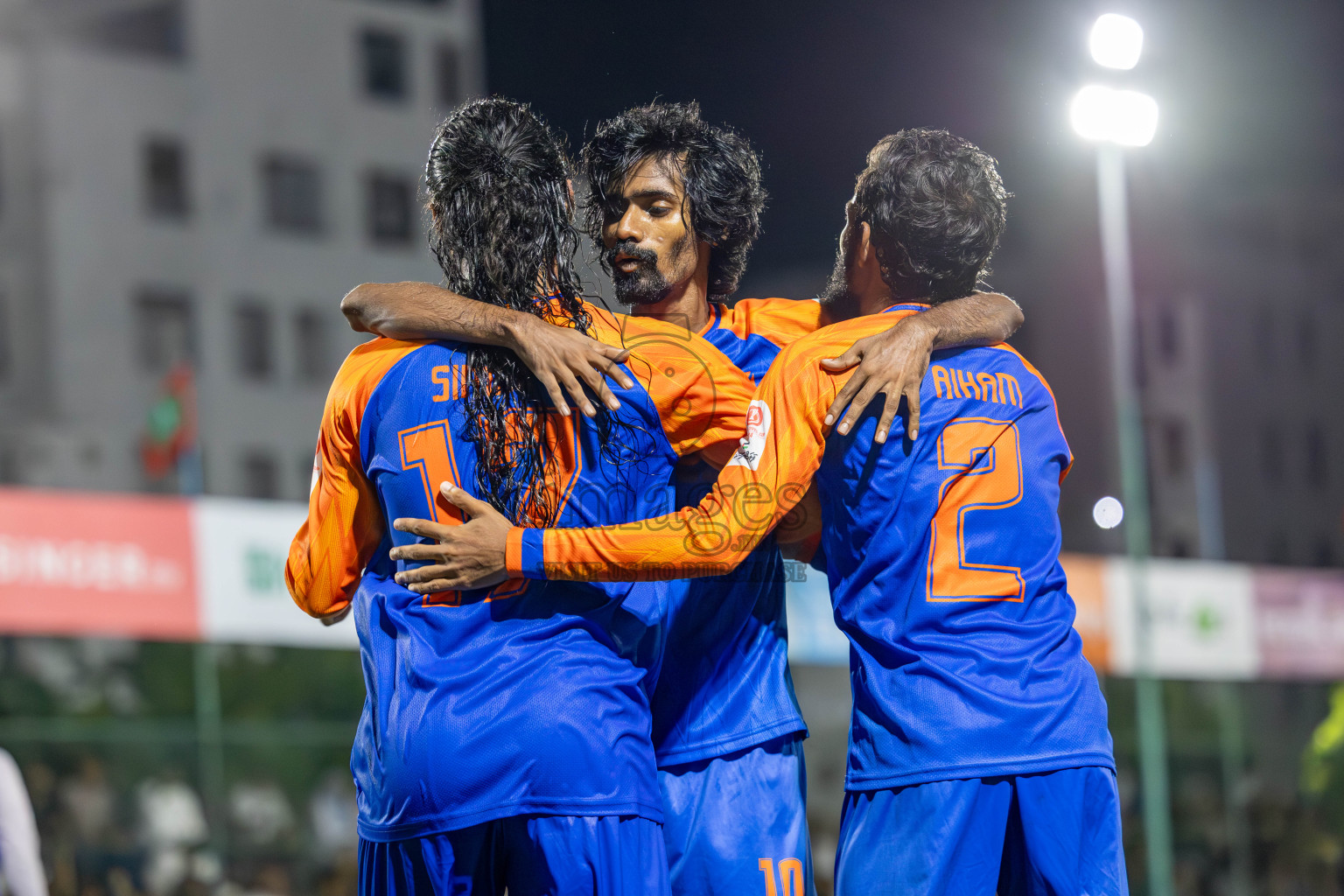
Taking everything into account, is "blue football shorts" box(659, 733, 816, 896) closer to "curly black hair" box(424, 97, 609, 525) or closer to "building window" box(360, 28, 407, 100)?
"curly black hair" box(424, 97, 609, 525)

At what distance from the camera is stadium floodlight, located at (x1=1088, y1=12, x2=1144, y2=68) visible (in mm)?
3971

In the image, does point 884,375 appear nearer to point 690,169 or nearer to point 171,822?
point 690,169

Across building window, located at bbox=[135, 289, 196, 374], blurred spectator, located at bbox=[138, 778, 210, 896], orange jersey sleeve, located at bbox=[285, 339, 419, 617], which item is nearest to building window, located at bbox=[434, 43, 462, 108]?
building window, located at bbox=[135, 289, 196, 374]

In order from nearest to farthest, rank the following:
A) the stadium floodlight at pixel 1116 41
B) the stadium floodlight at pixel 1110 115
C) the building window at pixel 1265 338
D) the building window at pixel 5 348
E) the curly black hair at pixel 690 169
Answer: the curly black hair at pixel 690 169 < the stadium floodlight at pixel 1110 115 < the stadium floodlight at pixel 1116 41 < the building window at pixel 5 348 < the building window at pixel 1265 338

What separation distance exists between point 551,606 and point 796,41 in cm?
200

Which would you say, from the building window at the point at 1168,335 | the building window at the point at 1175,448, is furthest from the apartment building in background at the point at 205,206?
the building window at the point at 1175,448

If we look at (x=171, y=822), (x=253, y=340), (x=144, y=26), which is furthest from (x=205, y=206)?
(x=171, y=822)

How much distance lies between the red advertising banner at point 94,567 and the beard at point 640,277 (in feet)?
23.9

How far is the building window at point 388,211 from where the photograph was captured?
24359 millimetres

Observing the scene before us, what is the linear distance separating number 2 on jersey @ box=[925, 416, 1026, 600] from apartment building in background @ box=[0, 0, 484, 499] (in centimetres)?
1985

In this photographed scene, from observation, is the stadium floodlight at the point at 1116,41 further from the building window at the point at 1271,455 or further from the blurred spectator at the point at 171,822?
the building window at the point at 1271,455

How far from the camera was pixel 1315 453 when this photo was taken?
98.2ft

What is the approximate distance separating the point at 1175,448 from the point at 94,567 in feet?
53.6

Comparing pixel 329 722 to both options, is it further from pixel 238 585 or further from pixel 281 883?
pixel 238 585
